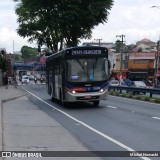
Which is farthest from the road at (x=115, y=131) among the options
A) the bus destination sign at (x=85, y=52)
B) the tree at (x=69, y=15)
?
the tree at (x=69, y=15)

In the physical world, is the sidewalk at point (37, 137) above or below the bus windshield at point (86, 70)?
below

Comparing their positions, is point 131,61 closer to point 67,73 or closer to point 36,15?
point 36,15

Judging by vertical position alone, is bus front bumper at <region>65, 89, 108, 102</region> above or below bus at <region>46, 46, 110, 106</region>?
below

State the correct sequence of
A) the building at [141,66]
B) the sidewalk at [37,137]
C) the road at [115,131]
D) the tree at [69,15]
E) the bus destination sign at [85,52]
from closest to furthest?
the sidewalk at [37,137], the road at [115,131], the bus destination sign at [85,52], the tree at [69,15], the building at [141,66]

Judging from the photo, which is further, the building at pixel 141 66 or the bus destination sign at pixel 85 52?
the building at pixel 141 66

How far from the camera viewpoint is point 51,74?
3073 centimetres

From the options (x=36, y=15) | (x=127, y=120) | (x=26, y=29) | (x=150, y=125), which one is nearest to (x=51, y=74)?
(x=127, y=120)

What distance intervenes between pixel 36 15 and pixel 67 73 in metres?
35.2

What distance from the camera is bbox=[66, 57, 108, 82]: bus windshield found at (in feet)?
80.4

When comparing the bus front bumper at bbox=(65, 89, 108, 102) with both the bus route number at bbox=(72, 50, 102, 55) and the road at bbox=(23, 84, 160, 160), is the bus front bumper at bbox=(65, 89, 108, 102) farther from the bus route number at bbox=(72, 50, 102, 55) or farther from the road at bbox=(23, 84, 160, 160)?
the road at bbox=(23, 84, 160, 160)

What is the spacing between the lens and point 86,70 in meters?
24.6

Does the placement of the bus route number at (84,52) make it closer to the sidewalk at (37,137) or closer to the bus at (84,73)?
the bus at (84,73)

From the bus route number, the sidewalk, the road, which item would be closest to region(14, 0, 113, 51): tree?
the bus route number

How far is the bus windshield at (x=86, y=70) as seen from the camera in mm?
24516
